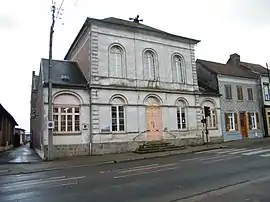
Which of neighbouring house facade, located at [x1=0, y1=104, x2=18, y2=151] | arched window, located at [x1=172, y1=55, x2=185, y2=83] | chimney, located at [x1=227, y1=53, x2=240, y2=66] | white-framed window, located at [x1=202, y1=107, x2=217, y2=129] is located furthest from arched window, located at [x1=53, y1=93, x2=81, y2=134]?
chimney, located at [x1=227, y1=53, x2=240, y2=66]

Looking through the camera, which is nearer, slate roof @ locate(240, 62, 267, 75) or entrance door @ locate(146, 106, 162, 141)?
entrance door @ locate(146, 106, 162, 141)

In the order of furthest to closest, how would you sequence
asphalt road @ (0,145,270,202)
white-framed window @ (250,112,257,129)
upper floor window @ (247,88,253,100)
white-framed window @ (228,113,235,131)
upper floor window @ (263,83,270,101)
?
upper floor window @ (263,83,270,101) < upper floor window @ (247,88,253,100) < white-framed window @ (250,112,257,129) < white-framed window @ (228,113,235,131) < asphalt road @ (0,145,270,202)

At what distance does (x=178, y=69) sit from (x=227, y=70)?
9.31 metres

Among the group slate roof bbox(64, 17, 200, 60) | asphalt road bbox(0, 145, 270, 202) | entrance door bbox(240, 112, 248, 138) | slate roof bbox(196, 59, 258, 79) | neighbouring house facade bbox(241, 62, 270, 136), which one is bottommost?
asphalt road bbox(0, 145, 270, 202)

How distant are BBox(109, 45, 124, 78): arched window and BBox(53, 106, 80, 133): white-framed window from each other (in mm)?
4457

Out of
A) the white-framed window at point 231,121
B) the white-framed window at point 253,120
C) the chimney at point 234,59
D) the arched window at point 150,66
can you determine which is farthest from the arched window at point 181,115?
the chimney at point 234,59

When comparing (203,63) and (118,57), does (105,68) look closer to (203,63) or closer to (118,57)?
(118,57)

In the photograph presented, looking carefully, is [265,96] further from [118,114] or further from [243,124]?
[118,114]

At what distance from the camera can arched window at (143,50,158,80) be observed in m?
25.2

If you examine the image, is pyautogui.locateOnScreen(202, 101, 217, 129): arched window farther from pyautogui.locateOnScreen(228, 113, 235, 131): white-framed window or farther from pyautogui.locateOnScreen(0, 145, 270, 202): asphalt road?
pyautogui.locateOnScreen(0, 145, 270, 202): asphalt road

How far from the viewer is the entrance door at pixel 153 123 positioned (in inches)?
952

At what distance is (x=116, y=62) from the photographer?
2391 centimetres

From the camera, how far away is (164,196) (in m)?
7.19

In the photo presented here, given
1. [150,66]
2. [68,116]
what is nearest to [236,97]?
[150,66]
